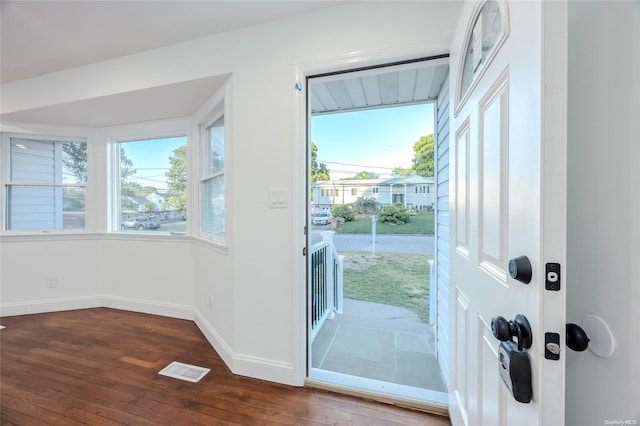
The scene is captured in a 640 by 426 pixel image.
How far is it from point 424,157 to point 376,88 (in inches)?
30.9

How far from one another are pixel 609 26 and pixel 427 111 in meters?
2.05

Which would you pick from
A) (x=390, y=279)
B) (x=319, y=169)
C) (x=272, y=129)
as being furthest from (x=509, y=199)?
(x=390, y=279)

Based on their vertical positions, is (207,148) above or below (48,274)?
above

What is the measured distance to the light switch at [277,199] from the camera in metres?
1.77

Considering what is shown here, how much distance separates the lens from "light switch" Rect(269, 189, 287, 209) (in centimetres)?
177

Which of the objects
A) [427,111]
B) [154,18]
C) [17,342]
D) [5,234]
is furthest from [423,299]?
[5,234]

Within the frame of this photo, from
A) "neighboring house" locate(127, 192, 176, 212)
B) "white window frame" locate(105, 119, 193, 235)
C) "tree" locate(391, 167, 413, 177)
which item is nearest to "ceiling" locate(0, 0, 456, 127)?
"white window frame" locate(105, 119, 193, 235)

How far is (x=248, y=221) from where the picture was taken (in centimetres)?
187

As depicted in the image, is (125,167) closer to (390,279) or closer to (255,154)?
(255,154)

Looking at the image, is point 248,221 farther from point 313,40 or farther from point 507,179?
point 507,179

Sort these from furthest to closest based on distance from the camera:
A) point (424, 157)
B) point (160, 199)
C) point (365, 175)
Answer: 1. point (160, 199)
2. point (365, 175)
3. point (424, 157)

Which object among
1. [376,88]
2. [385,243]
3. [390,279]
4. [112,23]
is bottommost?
[390,279]

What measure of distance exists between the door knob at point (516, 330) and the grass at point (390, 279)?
2.33m

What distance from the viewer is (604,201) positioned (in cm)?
59
